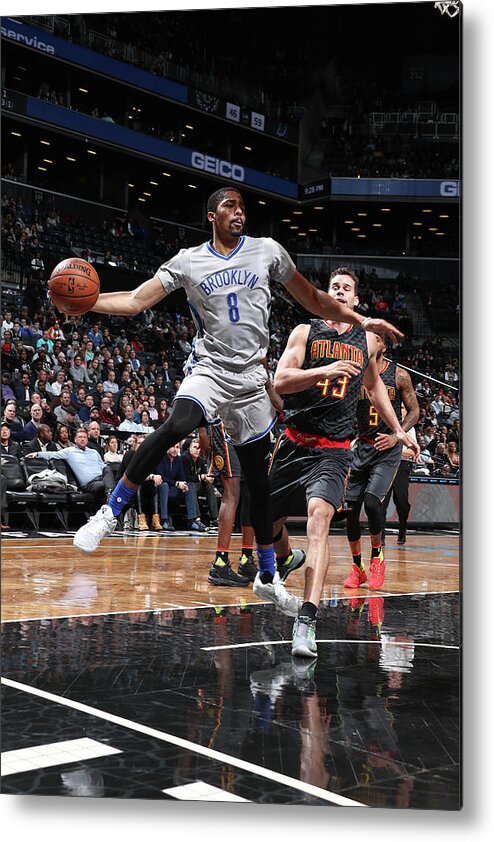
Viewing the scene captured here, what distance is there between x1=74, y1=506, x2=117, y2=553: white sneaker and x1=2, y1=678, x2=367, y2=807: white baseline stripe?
535 mm

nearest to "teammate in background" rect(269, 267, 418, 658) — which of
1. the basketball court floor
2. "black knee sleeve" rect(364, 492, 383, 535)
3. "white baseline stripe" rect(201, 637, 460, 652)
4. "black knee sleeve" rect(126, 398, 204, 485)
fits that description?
"white baseline stripe" rect(201, 637, 460, 652)

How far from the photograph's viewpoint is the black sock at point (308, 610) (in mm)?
3783

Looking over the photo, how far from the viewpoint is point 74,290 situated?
3.28 m

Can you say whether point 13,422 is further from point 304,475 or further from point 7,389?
point 304,475

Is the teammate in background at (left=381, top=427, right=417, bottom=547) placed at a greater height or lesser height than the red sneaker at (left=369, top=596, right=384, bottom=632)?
greater

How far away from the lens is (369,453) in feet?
19.4

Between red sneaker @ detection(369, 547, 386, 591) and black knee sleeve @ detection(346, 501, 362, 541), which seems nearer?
black knee sleeve @ detection(346, 501, 362, 541)

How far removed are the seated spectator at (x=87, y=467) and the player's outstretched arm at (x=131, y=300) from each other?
9.41ft

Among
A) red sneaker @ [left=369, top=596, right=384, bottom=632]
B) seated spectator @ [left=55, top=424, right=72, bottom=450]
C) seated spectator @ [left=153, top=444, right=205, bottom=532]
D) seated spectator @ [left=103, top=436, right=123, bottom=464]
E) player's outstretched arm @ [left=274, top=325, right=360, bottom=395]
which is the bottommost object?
red sneaker @ [left=369, top=596, right=384, bottom=632]

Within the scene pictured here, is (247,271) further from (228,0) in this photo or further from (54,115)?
(54,115)

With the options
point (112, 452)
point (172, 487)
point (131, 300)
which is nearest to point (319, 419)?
point (131, 300)

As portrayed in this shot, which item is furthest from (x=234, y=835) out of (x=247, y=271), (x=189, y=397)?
(x=247, y=271)

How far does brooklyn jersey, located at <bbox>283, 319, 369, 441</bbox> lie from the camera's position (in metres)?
4.17

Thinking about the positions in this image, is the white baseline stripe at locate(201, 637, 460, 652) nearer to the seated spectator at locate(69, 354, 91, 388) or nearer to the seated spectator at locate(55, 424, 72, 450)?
the seated spectator at locate(55, 424, 72, 450)
